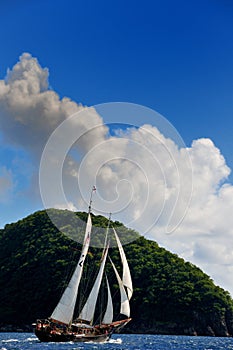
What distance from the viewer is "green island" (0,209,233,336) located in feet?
350

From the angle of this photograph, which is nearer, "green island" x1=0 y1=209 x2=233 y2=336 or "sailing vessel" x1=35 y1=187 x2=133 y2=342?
"sailing vessel" x1=35 y1=187 x2=133 y2=342

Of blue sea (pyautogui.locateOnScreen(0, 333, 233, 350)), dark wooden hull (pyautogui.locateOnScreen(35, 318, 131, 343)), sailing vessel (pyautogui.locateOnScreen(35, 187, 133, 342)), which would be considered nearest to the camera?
blue sea (pyautogui.locateOnScreen(0, 333, 233, 350))

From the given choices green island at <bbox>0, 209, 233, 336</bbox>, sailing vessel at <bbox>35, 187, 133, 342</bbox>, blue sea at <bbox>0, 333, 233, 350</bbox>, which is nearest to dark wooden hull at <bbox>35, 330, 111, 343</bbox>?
sailing vessel at <bbox>35, 187, 133, 342</bbox>

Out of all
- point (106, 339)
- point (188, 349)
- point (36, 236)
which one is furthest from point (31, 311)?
point (188, 349)

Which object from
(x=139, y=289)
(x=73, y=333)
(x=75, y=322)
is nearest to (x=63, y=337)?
(x=73, y=333)

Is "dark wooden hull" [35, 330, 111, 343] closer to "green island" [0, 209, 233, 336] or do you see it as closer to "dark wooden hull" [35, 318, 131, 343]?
"dark wooden hull" [35, 318, 131, 343]

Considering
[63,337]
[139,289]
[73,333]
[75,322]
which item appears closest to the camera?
[63,337]

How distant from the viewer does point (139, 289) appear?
111062mm

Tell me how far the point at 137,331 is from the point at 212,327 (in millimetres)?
16082

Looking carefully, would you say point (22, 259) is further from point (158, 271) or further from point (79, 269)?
point (79, 269)

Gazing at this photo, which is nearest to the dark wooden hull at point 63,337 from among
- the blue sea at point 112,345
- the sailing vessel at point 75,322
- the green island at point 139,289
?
the sailing vessel at point 75,322

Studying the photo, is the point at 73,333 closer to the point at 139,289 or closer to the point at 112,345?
the point at 112,345

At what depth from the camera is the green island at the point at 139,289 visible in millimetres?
106625

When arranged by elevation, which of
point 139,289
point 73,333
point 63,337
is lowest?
point 63,337
